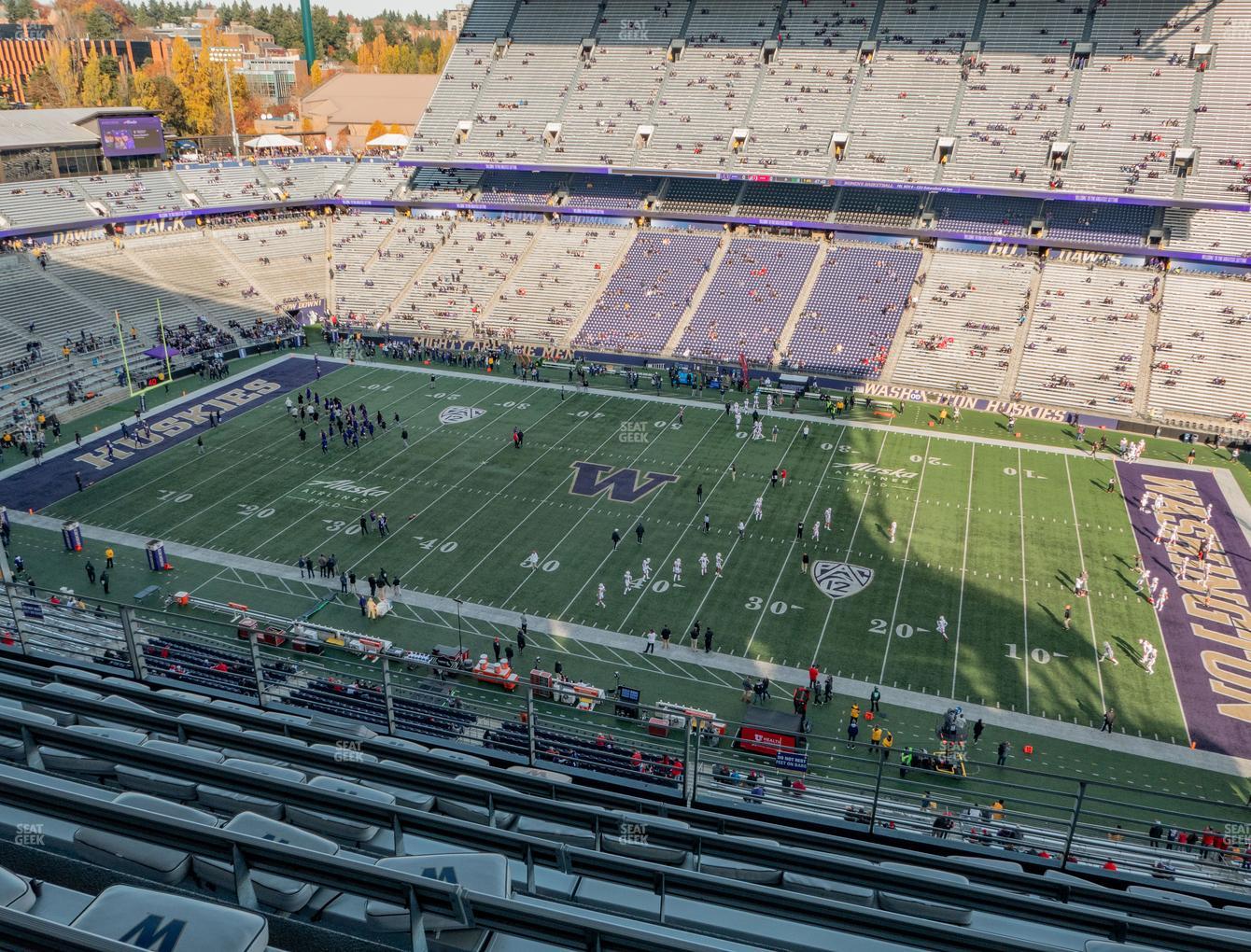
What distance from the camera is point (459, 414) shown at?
149ft

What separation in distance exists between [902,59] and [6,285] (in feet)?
191

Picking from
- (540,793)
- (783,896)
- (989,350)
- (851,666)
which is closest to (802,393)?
(989,350)

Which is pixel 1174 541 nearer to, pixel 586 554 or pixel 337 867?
pixel 586 554

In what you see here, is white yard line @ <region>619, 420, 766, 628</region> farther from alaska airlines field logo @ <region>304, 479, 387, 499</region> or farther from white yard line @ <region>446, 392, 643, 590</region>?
alaska airlines field logo @ <region>304, 479, 387, 499</region>

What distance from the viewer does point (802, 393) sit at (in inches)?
1895

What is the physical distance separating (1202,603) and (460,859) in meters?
31.5

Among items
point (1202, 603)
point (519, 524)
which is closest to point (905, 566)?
point (1202, 603)

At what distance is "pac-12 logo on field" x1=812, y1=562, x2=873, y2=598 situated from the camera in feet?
100

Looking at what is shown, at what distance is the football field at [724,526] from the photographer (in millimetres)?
27641

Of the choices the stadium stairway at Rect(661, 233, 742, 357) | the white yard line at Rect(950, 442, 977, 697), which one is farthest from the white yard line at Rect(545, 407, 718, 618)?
the stadium stairway at Rect(661, 233, 742, 357)

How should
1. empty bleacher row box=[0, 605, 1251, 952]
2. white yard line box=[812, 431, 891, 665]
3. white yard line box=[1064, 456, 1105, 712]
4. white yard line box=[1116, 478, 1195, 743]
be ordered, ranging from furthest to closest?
white yard line box=[812, 431, 891, 665] → white yard line box=[1064, 456, 1105, 712] → white yard line box=[1116, 478, 1195, 743] → empty bleacher row box=[0, 605, 1251, 952]

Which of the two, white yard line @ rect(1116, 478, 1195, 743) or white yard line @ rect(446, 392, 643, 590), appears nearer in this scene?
white yard line @ rect(1116, 478, 1195, 743)

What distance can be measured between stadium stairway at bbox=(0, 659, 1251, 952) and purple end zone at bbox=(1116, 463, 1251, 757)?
19.5 metres

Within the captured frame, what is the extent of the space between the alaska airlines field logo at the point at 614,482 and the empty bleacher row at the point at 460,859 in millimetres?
28138
